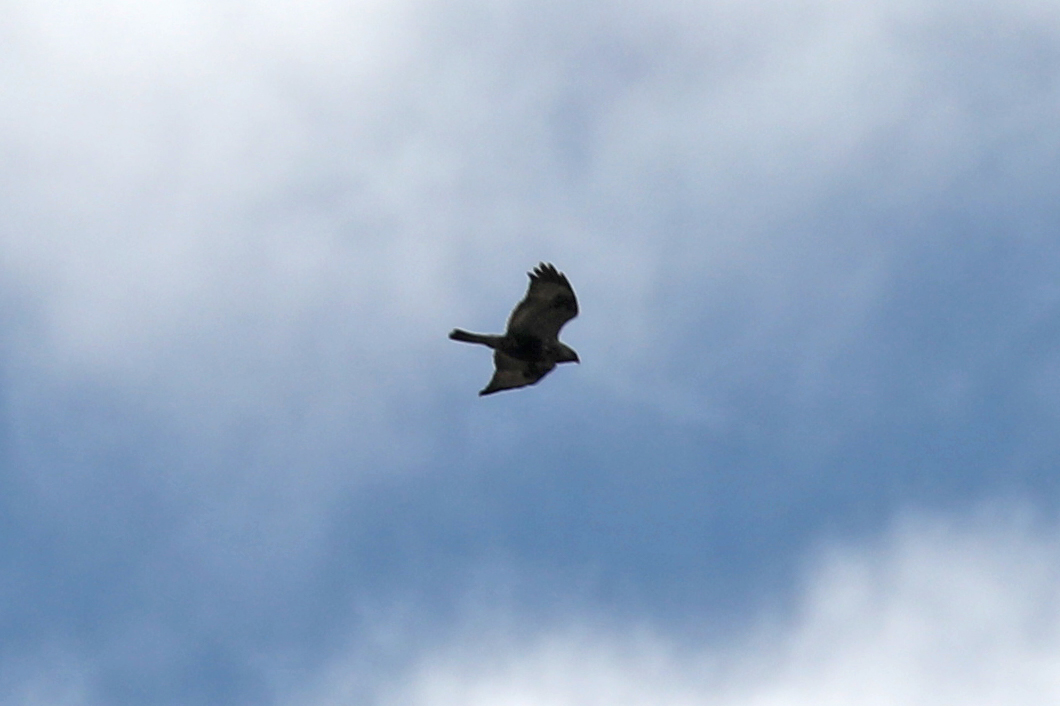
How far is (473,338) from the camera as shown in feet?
207

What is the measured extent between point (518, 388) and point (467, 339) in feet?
9.27

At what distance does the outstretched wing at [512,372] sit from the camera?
6462 cm

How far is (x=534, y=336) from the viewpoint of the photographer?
63.6 meters

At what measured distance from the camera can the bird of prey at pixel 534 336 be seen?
62469 millimetres

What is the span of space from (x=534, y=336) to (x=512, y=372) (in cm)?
178

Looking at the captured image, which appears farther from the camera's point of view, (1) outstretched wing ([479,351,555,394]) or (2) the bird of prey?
(1) outstretched wing ([479,351,555,394])

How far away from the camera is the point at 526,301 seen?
6278 cm

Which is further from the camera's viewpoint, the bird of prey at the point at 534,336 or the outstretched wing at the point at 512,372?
the outstretched wing at the point at 512,372

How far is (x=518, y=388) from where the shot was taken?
6519 cm

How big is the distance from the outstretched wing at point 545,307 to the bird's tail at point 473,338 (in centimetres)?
50

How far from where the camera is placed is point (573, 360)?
6469 cm

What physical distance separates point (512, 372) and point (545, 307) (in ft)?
9.26

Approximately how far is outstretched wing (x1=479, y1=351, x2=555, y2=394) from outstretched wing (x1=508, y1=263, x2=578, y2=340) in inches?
48.0

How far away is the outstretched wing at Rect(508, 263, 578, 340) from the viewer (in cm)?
6238
